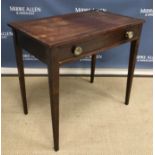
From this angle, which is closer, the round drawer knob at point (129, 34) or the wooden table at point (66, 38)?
the wooden table at point (66, 38)

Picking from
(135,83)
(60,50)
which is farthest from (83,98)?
(60,50)

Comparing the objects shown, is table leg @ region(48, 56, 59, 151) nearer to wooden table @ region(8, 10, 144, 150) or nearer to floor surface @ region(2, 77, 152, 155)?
wooden table @ region(8, 10, 144, 150)

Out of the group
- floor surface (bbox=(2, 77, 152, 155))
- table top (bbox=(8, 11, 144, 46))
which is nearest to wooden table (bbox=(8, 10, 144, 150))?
table top (bbox=(8, 11, 144, 46))

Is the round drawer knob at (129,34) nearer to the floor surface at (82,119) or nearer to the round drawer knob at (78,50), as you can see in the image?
the round drawer knob at (78,50)

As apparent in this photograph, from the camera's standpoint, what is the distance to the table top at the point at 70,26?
3.67ft

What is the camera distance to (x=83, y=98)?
1.79 m

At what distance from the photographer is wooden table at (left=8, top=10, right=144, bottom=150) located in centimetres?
109

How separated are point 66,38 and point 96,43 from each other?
19 cm

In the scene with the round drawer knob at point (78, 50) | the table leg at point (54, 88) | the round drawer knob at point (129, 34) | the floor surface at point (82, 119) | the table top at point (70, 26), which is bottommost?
the floor surface at point (82, 119)

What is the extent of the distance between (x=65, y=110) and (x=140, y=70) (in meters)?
0.84

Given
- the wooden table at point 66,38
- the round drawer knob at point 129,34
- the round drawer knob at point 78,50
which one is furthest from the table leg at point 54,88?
the round drawer knob at point 129,34

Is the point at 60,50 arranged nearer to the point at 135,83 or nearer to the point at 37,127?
the point at 37,127

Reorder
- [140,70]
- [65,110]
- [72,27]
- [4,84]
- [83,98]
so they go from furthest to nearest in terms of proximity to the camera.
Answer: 1. [140,70]
2. [4,84]
3. [83,98]
4. [65,110]
5. [72,27]

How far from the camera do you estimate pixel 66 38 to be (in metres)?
1.09
